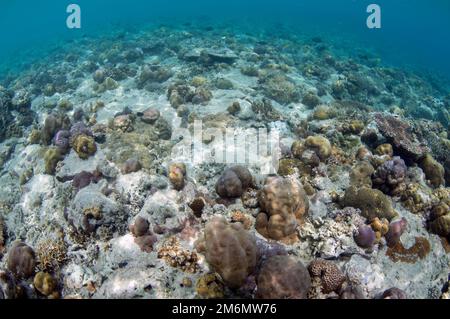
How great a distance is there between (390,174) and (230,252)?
565 cm

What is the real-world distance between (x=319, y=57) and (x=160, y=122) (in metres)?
18.6

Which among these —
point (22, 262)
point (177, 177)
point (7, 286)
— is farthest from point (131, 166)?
point (7, 286)

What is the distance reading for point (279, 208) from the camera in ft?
23.9

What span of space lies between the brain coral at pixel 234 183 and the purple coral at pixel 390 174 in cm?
384

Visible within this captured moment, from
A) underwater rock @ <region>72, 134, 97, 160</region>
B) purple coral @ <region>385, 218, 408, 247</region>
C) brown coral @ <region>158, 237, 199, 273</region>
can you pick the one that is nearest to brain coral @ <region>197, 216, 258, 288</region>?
brown coral @ <region>158, 237, 199, 273</region>

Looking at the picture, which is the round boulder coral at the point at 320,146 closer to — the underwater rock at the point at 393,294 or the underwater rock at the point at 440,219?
the underwater rock at the point at 440,219

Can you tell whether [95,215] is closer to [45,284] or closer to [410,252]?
[45,284]

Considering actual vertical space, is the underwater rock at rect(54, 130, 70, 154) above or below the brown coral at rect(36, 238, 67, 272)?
above

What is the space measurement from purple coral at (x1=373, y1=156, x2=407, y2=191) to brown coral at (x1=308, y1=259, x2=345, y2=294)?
3621mm

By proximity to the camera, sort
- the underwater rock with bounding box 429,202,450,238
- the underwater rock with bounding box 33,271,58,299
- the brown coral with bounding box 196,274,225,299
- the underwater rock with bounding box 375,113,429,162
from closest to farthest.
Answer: the brown coral with bounding box 196,274,225,299 < the underwater rock with bounding box 33,271,58,299 < the underwater rock with bounding box 429,202,450,238 < the underwater rock with bounding box 375,113,429,162

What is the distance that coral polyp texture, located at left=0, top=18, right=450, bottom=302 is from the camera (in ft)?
21.4

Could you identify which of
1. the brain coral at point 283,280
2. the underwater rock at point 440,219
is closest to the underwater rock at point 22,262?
the brain coral at point 283,280

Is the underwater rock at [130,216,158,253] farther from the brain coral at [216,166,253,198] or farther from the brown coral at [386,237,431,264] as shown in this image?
the brown coral at [386,237,431,264]
